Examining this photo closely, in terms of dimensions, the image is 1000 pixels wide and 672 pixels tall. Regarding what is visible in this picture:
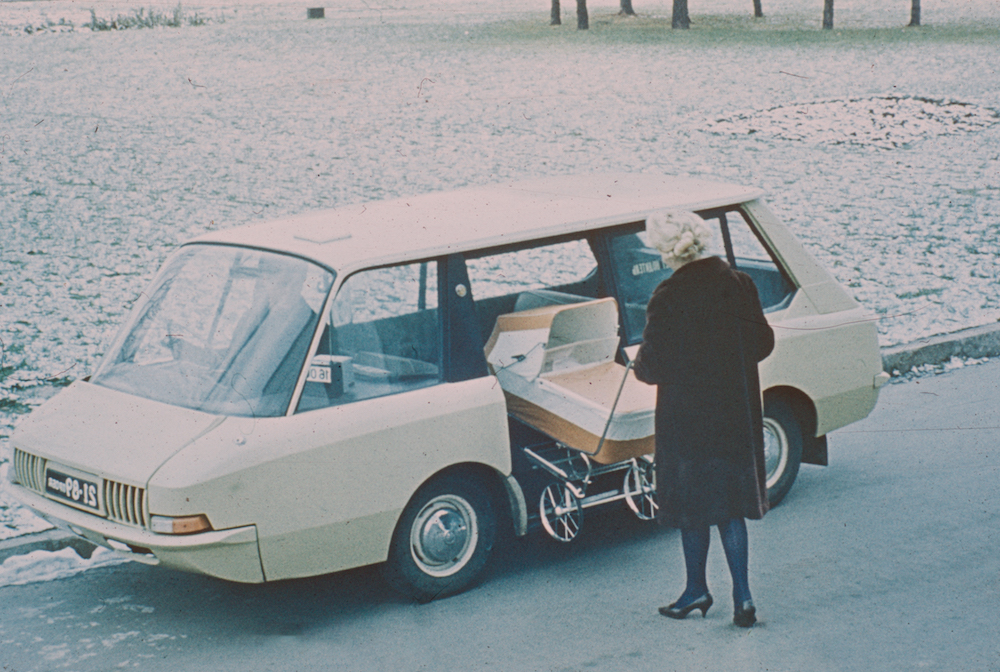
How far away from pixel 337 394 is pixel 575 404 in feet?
3.75

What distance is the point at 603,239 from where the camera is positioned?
6.18 m

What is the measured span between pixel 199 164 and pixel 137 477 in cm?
1196

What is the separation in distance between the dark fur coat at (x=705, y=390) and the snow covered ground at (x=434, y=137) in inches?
142

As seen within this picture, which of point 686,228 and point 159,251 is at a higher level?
point 686,228

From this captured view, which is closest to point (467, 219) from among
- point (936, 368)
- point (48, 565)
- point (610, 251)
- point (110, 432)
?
point (610, 251)

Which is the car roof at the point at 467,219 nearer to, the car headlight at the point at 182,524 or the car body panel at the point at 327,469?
the car body panel at the point at 327,469

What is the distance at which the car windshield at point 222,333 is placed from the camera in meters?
5.29

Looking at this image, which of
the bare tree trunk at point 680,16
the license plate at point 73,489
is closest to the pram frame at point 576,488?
the license plate at point 73,489

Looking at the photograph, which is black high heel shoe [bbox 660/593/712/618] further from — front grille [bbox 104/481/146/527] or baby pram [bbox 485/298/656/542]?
front grille [bbox 104/481/146/527]

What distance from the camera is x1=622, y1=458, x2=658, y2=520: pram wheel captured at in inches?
237

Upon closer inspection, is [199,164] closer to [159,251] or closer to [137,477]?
[159,251]

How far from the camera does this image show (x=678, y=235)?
5.04 m

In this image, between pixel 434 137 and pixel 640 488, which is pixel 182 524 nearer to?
pixel 640 488

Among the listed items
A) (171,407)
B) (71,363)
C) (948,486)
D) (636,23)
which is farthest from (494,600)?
(636,23)
